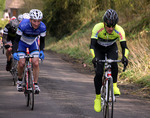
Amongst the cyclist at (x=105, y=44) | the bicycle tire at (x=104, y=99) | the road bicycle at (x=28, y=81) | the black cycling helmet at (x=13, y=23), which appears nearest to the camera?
the bicycle tire at (x=104, y=99)

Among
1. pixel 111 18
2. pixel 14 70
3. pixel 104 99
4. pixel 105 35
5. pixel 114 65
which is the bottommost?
pixel 14 70

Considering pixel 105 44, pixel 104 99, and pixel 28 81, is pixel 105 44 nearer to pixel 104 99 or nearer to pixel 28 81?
pixel 104 99

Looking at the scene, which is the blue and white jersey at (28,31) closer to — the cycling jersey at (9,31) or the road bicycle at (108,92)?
the road bicycle at (108,92)

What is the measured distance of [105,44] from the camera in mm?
6859

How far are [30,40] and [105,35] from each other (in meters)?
2.12

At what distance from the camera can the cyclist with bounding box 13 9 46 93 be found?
7680mm

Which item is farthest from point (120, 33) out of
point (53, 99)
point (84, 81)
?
point (84, 81)

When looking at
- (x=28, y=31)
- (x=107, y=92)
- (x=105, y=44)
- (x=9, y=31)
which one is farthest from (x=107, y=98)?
(x=9, y=31)

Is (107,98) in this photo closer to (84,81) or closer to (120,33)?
(120,33)

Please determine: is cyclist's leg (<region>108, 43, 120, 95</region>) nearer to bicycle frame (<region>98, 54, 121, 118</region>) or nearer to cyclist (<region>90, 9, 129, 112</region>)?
cyclist (<region>90, 9, 129, 112</region>)

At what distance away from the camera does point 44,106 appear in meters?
7.83

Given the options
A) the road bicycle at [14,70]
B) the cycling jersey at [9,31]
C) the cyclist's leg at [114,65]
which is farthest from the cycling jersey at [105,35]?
the cycling jersey at [9,31]

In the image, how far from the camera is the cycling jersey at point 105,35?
666cm

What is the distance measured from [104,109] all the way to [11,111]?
79.6 inches
